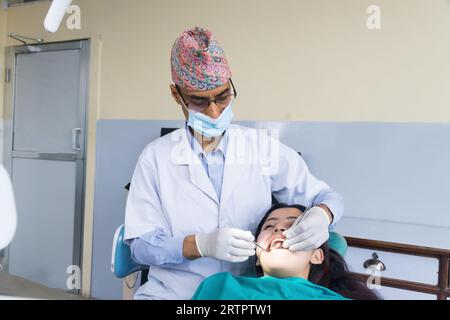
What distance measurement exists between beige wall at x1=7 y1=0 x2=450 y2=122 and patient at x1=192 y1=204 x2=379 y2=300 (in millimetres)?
344

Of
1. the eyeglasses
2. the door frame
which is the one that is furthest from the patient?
the door frame

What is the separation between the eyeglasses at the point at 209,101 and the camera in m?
1.19

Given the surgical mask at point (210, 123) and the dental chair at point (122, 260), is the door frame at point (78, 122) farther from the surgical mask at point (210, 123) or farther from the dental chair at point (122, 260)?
the surgical mask at point (210, 123)

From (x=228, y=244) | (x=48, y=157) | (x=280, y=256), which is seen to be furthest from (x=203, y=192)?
(x=48, y=157)

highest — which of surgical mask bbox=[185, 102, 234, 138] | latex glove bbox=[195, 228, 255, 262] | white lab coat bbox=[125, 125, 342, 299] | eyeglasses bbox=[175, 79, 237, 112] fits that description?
eyeglasses bbox=[175, 79, 237, 112]

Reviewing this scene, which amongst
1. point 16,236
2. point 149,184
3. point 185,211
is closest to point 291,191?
point 185,211

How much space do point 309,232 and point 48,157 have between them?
92cm

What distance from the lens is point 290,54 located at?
124 cm

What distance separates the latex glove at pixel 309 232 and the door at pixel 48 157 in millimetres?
749

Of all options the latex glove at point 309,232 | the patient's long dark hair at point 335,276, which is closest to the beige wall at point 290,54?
the latex glove at point 309,232

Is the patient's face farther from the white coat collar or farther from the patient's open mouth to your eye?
the white coat collar

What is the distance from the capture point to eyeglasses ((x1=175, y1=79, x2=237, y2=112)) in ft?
3.92

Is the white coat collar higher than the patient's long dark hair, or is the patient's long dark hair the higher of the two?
the white coat collar

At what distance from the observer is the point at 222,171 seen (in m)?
1.24
